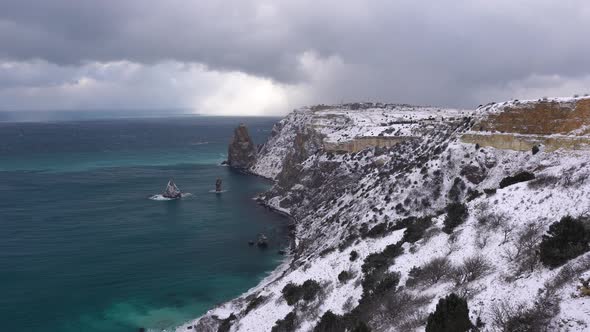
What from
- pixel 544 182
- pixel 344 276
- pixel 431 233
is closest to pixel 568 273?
pixel 431 233

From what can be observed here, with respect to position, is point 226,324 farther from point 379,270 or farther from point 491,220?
point 491,220

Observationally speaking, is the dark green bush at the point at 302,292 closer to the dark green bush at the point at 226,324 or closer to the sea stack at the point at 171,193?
the dark green bush at the point at 226,324

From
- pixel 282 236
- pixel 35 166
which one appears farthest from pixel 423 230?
pixel 35 166

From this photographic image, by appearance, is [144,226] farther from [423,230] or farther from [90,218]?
[423,230]

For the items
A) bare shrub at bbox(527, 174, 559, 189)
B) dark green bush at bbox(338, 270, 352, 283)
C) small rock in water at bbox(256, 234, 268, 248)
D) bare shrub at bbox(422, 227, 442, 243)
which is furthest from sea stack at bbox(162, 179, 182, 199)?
bare shrub at bbox(527, 174, 559, 189)

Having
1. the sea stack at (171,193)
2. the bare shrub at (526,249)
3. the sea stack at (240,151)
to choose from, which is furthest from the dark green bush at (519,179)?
the sea stack at (240,151)

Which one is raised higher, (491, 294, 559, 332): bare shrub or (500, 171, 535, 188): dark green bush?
(500, 171, 535, 188): dark green bush

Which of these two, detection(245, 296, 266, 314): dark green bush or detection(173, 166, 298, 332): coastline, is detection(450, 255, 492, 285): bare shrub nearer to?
detection(245, 296, 266, 314): dark green bush
